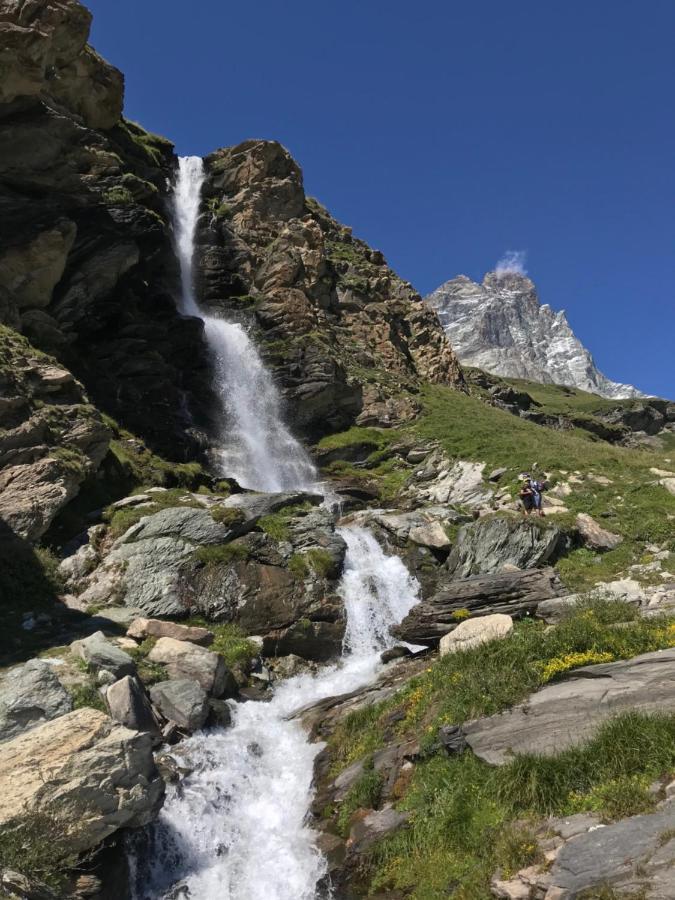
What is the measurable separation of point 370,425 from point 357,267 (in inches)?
1124

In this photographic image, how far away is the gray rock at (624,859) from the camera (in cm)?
566

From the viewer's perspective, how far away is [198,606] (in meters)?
19.7

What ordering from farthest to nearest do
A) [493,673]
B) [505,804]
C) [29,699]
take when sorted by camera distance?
[493,673]
[29,699]
[505,804]

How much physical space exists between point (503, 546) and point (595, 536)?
145 inches

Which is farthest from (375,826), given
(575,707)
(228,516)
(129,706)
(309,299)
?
(309,299)

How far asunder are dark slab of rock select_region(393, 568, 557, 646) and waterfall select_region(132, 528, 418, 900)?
2.07 metres

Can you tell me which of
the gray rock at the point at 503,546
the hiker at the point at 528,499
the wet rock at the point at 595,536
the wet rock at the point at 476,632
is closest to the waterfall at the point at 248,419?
the hiker at the point at 528,499

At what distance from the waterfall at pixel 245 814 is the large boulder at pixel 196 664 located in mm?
786

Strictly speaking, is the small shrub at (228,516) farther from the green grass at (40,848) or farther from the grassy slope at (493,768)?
the green grass at (40,848)

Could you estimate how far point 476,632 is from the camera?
48.9 feet

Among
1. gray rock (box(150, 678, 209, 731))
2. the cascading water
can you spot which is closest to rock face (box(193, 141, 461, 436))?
the cascading water

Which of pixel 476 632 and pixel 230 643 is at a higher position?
pixel 230 643

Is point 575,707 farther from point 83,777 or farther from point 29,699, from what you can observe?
point 29,699

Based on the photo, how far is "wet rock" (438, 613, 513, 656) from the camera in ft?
46.6
